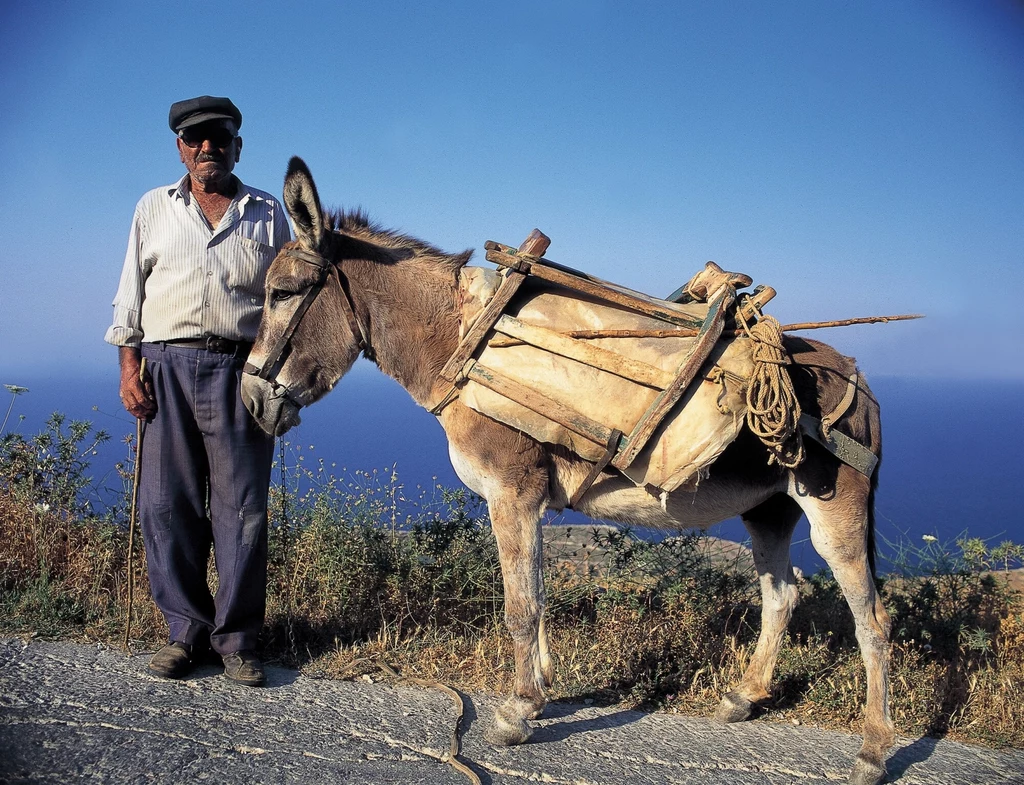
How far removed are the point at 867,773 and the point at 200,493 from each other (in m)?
3.62

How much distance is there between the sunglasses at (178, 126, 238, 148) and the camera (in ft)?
13.0

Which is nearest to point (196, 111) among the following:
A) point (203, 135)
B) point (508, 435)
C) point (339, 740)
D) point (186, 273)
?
point (203, 135)

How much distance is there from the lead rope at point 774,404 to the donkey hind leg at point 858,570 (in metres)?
0.38

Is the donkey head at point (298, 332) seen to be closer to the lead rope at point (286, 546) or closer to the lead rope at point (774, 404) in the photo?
the lead rope at point (286, 546)

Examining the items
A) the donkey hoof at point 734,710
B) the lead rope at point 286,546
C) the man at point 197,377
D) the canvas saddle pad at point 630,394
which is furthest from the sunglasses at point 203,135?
the donkey hoof at point 734,710

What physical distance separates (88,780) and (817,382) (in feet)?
11.6

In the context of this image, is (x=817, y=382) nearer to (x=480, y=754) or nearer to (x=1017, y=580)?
(x=480, y=754)

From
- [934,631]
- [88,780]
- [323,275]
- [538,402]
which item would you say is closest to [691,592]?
[934,631]

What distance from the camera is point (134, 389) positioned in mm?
3977

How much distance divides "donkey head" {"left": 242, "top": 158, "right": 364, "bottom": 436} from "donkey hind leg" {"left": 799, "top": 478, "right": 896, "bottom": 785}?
2.45m

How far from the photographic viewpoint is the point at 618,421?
131 inches

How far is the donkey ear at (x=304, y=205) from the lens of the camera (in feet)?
11.1

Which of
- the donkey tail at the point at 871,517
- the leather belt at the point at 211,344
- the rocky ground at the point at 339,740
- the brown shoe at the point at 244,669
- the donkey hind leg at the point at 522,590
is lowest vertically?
the rocky ground at the point at 339,740

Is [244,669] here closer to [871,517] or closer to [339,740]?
[339,740]
